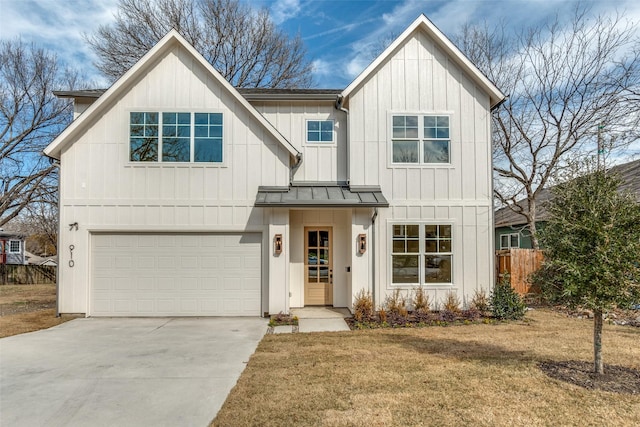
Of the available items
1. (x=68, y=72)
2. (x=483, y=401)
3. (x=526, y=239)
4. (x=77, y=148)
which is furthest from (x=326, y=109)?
(x=68, y=72)

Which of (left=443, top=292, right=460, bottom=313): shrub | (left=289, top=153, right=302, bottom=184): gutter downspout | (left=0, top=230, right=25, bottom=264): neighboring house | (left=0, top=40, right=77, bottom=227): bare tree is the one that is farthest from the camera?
(left=0, top=230, right=25, bottom=264): neighboring house

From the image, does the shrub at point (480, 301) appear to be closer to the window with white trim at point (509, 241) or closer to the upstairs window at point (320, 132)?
the upstairs window at point (320, 132)

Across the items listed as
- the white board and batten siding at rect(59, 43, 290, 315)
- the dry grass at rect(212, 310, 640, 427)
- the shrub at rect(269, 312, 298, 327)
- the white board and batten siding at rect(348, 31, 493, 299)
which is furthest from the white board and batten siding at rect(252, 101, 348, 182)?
the dry grass at rect(212, 310, 640, 427)

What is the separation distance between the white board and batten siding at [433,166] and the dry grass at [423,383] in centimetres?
277

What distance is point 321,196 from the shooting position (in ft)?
32.5

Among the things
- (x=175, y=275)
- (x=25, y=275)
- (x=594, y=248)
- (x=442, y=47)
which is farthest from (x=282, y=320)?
(x=25, y=275)

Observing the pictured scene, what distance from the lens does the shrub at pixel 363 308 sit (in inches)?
365

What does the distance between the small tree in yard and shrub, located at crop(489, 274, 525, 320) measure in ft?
14.2

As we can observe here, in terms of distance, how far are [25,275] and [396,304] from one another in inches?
911

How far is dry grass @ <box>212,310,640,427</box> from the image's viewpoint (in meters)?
4.12

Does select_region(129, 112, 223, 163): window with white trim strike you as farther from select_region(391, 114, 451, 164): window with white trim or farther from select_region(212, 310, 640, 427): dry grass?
select_region(212, 310, 640, 427): dry grass

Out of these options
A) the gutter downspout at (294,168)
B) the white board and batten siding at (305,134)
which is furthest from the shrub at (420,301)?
the gutter downspout at (294,168)

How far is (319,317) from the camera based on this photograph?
982 centimetres

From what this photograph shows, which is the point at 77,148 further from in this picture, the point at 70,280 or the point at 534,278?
the point at 534,278
